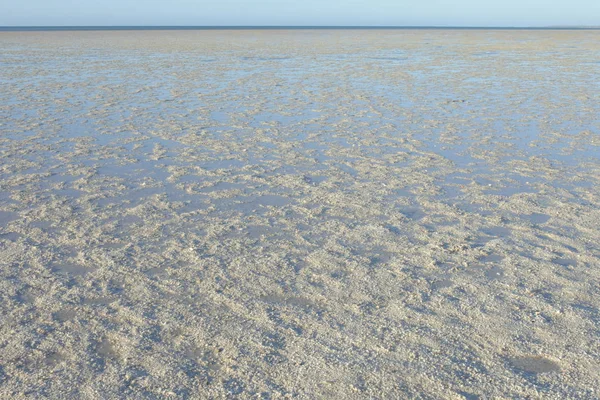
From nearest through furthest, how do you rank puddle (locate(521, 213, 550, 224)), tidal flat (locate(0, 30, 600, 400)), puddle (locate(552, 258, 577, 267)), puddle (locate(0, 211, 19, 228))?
1. tidal flat (locate(0, 30, 600, 400))
2. puddle (locate(552, 258, 577, 267))
3. puddle (locate(0, 211, 19, 228))
4. puddle (locate(521, 213, 550, 224))

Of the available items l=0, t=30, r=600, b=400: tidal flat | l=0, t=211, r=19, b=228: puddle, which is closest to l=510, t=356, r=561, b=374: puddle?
l=0, t=30, r=600, b=400: tidal flat

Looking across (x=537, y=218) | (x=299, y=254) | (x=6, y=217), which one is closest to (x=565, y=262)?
(x=537, y=218)

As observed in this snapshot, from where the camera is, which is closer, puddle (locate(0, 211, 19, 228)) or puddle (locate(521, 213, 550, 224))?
puddle (locate(0, 211, 19, 228))

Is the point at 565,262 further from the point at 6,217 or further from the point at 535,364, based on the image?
the point at 6,217

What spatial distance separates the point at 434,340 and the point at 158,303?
1.88m

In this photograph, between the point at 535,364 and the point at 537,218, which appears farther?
the point at 537,218

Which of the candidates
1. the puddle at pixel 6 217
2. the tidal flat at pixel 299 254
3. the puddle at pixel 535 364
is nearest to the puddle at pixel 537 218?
the tidal flat at pixel 299 254

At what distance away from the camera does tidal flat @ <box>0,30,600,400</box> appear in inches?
147

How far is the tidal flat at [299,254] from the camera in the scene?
3723 mm

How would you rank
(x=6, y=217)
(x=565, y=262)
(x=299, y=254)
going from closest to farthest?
(x=565, y=262), (x=299, y=254), (x=6, y=217)

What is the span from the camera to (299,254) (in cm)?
538

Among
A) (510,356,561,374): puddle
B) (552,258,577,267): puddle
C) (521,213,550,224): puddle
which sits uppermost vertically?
(510,356,561,374): puddle

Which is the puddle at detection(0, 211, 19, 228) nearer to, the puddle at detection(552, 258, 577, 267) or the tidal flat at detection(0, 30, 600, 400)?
the tidal flat at detection(0, 30, 600, 400)

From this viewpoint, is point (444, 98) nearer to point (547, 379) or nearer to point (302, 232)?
point (302, 232)
